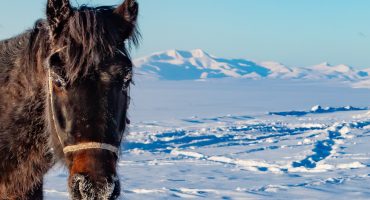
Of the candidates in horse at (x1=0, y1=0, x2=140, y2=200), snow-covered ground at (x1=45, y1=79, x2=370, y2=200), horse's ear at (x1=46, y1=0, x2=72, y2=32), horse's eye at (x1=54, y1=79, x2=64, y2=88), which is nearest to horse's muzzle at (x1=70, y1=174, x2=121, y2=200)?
horse at (x1=0, y1=0, x2=140, y2=200)

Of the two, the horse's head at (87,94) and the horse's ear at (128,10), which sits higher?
the horse's ear at (128,10)

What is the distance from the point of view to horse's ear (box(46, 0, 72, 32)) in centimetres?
201

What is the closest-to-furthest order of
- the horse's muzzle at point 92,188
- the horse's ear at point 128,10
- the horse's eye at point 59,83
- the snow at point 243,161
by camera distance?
the horse's muzzle at point 92,188
the horse's eye at point 59,83
the horse's ear at point 128,10
the snow at point 243,161

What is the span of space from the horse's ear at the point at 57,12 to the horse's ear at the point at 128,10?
248mm

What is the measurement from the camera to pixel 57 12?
2.03m

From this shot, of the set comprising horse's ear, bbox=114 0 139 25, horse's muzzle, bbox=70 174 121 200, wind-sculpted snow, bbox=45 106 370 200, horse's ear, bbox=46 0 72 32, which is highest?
horse's ear, bbox=114 0 139 25

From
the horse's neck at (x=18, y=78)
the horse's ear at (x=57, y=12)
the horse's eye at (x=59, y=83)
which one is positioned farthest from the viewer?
the horse's neck at (x=18, y=78)

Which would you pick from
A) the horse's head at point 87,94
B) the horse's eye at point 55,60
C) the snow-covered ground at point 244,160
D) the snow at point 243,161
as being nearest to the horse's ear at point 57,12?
the horse's head at point 87,94

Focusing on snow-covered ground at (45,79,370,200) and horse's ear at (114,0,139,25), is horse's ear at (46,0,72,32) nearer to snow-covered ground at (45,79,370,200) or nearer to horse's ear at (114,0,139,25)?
horse's ear at (114,0,139,25)

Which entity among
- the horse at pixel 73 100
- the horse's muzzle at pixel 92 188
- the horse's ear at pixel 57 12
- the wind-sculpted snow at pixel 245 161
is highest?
the horse's ear at pixel 57 12

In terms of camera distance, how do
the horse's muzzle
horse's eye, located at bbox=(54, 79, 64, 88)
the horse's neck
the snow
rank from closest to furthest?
1. the horse's muzzle
2. horse's eye, located at bbox=(54, 79, 64, 88)
3. the horse's neck
4. the snow

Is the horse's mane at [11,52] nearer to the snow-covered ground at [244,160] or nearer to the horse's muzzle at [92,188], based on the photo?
the horse's muzzle at [92,188]

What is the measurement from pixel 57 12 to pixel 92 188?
0.78 metres

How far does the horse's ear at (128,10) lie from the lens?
7.21ft
